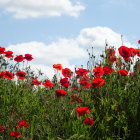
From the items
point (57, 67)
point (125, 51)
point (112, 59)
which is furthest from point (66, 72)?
point (125, 51)

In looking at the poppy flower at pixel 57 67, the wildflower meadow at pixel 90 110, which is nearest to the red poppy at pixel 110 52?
the wildflower meadow at pixel 90 110

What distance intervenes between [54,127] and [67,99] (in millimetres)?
871

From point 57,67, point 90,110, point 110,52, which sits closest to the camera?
point 90,110

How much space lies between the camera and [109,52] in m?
4.93

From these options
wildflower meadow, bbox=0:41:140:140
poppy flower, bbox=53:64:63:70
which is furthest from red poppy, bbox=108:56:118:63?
poppy flower, bbox=53:64:63:70

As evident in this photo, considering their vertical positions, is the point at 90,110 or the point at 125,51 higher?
the point at 125,51

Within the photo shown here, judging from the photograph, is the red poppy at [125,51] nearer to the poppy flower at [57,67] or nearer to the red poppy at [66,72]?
the red poppy at [66,72]

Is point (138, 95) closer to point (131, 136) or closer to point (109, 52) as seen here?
point (131, 136)

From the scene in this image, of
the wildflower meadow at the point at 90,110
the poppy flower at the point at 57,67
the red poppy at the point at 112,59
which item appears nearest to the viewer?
the wildflower meadow at the point at 90,110

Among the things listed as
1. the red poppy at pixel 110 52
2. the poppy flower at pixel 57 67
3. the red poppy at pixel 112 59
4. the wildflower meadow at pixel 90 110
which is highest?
the red poppy at pixel 110 52

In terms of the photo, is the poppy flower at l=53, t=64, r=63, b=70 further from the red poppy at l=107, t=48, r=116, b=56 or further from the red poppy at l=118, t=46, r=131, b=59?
the red poppy at l=118, t=46, r=131, b=59

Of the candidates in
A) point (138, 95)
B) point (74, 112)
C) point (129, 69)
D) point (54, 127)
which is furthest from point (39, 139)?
point (129, 69)

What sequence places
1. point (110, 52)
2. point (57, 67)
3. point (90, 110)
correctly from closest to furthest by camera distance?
1. point (90, 110)
2. point (110, 52)
3. point (57, 67)

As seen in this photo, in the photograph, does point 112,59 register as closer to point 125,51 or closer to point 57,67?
point 125,51
